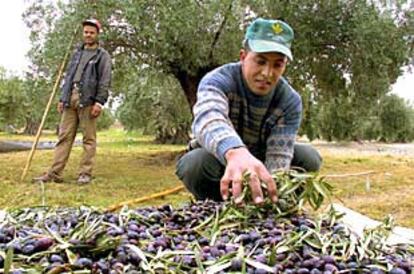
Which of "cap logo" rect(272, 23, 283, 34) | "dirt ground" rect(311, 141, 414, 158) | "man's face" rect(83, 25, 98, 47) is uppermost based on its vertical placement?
"man's face" rect(83, 25, 98, 47)

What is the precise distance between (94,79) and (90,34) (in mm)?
516

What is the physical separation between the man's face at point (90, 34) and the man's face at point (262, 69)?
440 centimetres

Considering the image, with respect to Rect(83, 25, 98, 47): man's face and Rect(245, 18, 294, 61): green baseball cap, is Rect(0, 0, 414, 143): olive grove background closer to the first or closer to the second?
Rect(83, 25, 98, 47): man's face

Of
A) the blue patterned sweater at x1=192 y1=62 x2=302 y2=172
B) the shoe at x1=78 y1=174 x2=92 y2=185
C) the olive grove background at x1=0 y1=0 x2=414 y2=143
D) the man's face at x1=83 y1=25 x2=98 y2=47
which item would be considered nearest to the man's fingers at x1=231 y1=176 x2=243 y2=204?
the blue patterned sweater at x1=192 y1=62 x2=302 y2=172

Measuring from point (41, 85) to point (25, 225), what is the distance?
29.5 feet

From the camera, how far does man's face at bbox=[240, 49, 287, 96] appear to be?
6.62 feet

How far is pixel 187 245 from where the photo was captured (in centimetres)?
120

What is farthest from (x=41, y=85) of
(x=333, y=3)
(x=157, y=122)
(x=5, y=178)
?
(x=157, y=122)

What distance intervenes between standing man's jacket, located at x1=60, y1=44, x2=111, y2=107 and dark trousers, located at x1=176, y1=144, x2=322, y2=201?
402cm

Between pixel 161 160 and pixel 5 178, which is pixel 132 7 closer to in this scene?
pixel 5 178

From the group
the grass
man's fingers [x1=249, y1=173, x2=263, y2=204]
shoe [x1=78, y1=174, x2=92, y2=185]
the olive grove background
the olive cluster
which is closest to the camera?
the olive cluster

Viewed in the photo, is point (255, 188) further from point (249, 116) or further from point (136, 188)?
point (136, 188)

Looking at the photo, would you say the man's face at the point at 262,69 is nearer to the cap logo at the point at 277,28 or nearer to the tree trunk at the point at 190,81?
the cap logo at the point at 277,28

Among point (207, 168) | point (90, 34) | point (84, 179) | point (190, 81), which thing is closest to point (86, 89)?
point (90, 34)
